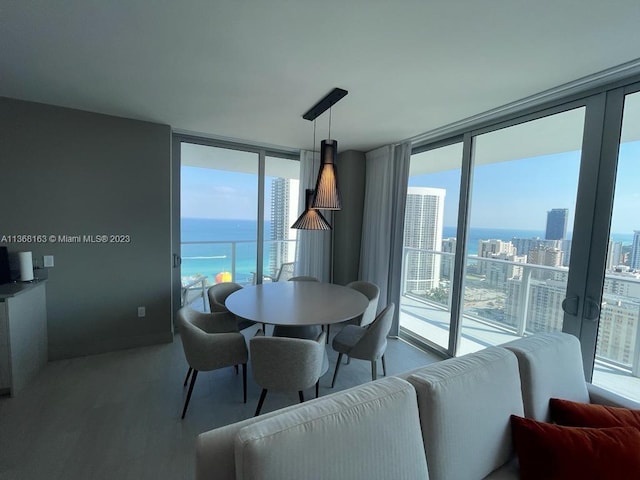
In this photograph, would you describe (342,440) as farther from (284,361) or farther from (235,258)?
(235,258)

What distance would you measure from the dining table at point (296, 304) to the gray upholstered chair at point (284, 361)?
165mm

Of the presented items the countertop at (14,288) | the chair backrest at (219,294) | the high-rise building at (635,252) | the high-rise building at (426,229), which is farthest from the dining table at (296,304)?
the high-rise building at (635,252)

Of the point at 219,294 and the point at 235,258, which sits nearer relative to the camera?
the point at 219,294

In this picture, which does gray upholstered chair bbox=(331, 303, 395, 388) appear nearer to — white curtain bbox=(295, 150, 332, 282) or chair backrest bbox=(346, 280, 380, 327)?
chair backrest bbox=(346, 280, 380, 327)

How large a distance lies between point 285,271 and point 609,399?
369 centimetres

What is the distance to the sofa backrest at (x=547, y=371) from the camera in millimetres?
1354

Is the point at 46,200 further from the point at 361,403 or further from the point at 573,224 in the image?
the point at 573,224

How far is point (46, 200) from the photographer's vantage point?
2.71 m

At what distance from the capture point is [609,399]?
57.6 inches

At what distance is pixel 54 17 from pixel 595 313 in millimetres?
3853

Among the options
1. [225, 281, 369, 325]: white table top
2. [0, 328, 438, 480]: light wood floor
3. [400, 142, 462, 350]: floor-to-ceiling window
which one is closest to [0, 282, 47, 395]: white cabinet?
[0, 328, 438, 480]: light wood floor

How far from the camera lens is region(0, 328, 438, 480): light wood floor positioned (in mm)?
1651

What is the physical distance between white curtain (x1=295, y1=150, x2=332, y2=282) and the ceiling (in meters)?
1.41

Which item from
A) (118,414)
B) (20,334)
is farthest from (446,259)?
(20,334)
